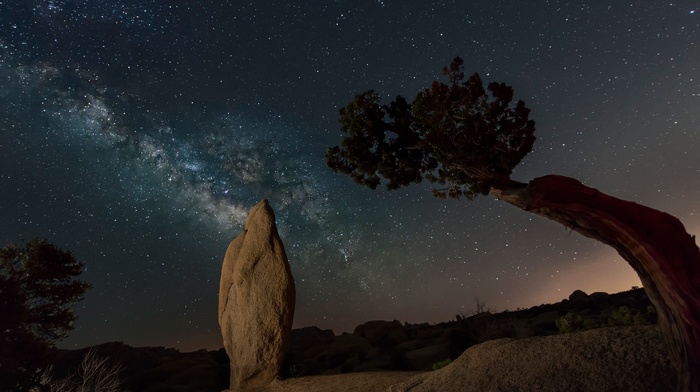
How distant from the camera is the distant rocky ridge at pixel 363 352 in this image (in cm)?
2803

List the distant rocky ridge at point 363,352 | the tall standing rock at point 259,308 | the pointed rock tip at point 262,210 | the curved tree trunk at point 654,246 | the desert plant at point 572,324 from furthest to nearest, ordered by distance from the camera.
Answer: the distant rocky ridge at point 363,352
the pointed rock tip at point 262,210
the tall standing rock at point 259,308
the desert plant at point 572,324
the curved tree trunk at point 654,246

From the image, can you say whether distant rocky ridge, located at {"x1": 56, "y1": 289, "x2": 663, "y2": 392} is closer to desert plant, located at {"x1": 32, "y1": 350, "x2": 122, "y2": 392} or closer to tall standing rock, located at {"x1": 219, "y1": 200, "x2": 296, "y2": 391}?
desert plant, located at {"x1": 32, "y1": 350, "x2": 122, "y2": 392}

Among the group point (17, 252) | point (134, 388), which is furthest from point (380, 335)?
point (17, 252)

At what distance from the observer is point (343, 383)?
15.3 metres

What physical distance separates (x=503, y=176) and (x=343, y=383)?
8559mm

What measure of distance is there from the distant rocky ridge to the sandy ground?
639cm

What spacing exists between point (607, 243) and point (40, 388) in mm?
23662

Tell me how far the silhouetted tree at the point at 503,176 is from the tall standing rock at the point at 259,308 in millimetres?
5629

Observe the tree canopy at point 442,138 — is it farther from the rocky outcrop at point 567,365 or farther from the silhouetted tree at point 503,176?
the rocky outcrop at point 567,365

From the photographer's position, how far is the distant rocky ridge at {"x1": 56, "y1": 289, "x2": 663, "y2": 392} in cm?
2803

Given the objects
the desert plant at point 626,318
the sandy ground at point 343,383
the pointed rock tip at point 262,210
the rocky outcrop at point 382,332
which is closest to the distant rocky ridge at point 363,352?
the rocky outcrop at point 382,332

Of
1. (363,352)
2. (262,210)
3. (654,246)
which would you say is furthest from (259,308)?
(363,352)

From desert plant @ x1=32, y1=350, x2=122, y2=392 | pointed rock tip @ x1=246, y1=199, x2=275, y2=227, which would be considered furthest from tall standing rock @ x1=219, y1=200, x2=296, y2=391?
desert plant @ x1=32, y1=350, x2=122, y2=392

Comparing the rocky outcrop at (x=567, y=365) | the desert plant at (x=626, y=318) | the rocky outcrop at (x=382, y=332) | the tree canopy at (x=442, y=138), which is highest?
the tree canopy at (x=442, y=138)
